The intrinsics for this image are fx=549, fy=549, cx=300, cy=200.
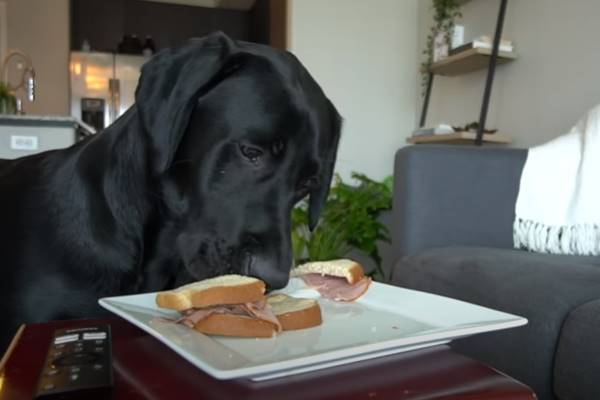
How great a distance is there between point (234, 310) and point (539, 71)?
2.15 meters

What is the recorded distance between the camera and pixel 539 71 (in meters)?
2.32

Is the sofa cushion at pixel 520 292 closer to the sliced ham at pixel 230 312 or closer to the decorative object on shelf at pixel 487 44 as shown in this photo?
the sliced ham at pixel 230 312

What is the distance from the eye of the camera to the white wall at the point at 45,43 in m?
5.30

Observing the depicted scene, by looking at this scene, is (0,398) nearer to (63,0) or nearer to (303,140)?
(303,140)

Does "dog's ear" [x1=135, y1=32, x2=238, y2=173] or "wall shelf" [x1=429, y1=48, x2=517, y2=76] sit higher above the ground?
"wall shelf" [x1=429, y1=48, x2=517, y2=76]

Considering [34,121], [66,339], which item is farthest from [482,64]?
[66,339]

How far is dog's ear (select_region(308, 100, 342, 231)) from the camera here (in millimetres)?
985

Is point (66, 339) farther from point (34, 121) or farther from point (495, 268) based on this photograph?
point (34, 121)

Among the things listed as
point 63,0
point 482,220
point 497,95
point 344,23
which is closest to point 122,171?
point 482,220

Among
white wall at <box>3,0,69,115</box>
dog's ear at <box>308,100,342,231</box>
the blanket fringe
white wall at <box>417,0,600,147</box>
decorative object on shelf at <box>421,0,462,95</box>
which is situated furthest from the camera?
white wall at <box>3,0,69,115</box>

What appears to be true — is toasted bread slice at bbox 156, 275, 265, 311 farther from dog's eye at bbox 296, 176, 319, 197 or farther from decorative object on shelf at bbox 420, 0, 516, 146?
decorative object on shelf at bbox 420, 0, 516, 146

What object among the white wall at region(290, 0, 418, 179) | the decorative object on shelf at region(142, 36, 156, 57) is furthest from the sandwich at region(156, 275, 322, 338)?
the decorative object on shelf at region(142, 36, 156, 57)

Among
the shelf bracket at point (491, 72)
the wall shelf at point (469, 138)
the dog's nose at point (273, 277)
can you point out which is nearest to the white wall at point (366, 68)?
the wall shelf at point (469, 138)

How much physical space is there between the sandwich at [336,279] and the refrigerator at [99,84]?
4.90 m
